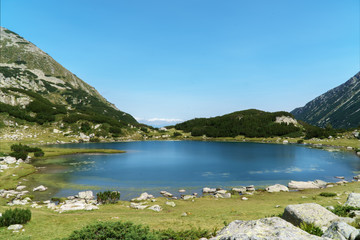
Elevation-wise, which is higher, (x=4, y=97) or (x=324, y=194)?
(x=4, y=97)

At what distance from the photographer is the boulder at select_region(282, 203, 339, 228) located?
1374 cm

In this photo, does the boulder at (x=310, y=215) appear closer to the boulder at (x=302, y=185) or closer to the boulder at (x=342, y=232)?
the boulder at (x=342, y=232)

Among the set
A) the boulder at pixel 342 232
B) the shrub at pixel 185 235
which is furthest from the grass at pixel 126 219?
the boulder at pixel 342 232

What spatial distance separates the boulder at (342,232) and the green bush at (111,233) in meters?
9.43

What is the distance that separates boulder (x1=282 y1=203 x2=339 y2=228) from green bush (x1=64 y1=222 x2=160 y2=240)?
9811 mm

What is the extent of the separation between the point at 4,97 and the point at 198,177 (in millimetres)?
199702

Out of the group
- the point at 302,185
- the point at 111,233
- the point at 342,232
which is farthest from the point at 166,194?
the point at 342,232

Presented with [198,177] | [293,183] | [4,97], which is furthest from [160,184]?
[4,97]

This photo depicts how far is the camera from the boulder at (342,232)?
9198mm

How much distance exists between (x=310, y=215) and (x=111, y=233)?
1346 centimetres

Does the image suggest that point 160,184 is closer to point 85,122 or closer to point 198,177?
point 198,177

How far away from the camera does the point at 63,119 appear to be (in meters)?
169

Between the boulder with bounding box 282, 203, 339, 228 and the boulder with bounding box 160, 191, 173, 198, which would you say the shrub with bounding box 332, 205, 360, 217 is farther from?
the boulder with bounding box 160, 191, 173, 198

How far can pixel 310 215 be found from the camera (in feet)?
47.0
